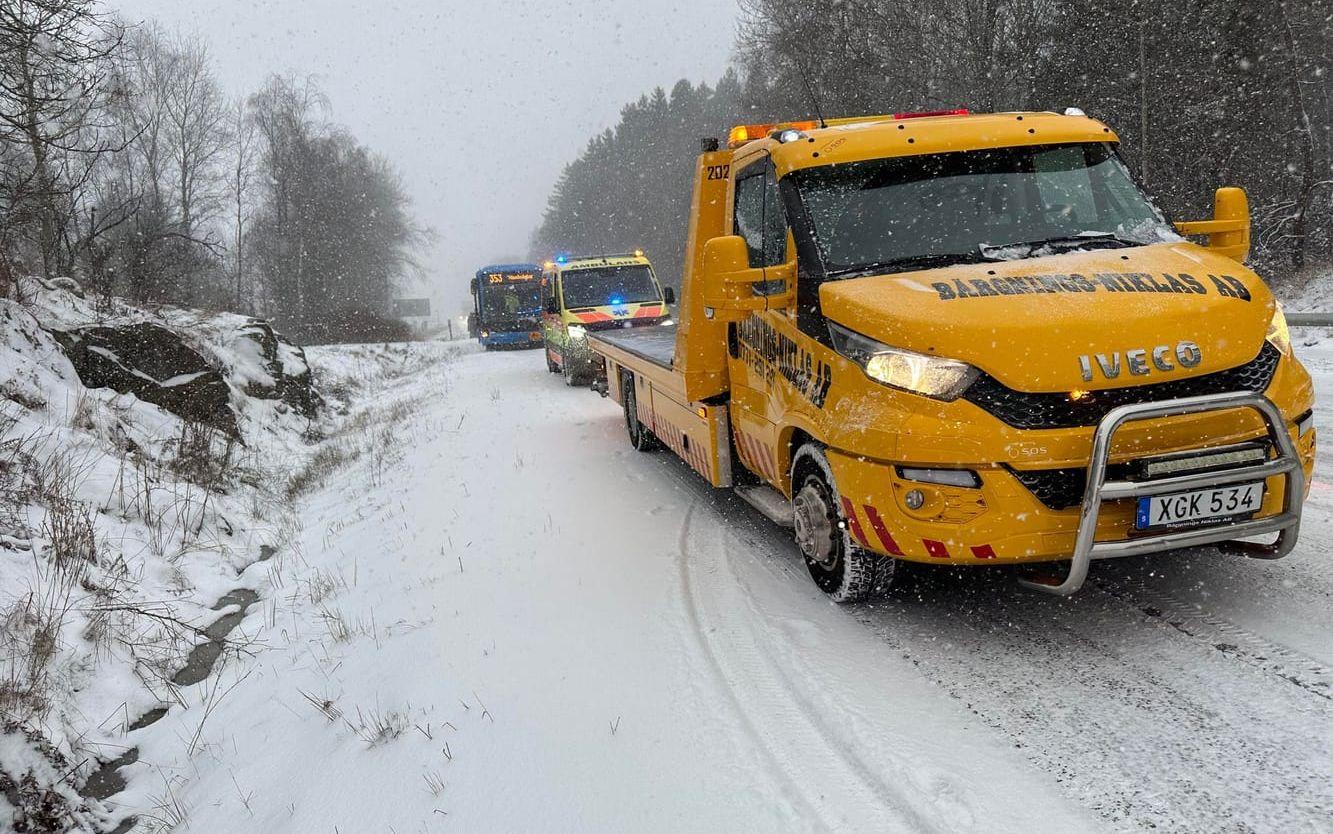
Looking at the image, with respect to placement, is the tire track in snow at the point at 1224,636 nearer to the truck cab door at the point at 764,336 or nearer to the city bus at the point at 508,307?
the truck cab door at the point at 764,336

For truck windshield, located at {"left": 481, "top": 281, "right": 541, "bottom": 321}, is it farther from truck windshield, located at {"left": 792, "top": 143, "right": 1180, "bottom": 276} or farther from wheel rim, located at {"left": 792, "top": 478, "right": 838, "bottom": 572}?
wheel rim, located at {"left": 792, "top": 478, "right": 838, "bottom": 572}

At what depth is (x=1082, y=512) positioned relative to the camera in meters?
3.14

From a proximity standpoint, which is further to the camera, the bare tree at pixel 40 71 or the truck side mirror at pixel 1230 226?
the bare tree at pixel 40 71

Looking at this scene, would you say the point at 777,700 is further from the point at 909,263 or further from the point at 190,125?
the point at 190,125

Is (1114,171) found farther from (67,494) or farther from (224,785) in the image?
(67,494)

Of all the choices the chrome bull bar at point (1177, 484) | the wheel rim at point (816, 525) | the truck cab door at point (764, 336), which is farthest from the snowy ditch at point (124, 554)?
the chrome bull bar at point (1177, 484)

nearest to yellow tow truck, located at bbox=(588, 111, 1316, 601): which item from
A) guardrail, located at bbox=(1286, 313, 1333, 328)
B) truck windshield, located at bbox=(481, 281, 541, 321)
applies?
guardrail, located at bbox=(1286, 313, 1333, 328)

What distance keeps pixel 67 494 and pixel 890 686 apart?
250 inches

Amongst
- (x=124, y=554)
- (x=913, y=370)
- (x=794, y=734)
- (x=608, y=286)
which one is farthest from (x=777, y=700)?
(x=608, y=286)

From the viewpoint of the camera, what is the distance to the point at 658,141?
74062 millimetres

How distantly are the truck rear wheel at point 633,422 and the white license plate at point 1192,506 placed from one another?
5556mm

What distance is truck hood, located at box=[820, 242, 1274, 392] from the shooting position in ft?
10.7

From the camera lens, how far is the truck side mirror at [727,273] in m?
4.41

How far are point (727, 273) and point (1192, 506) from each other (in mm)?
2374
